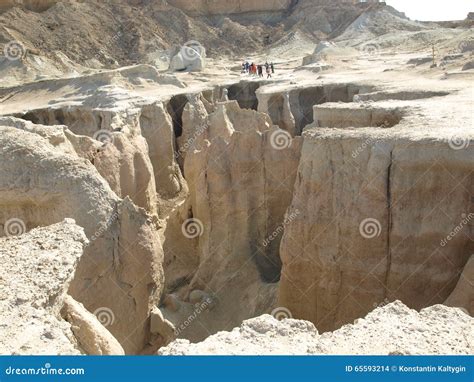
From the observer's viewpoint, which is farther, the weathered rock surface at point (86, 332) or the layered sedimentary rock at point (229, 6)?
the layered sedimentary rock at point (229, 6)

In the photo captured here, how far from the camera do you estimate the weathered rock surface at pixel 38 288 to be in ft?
13.2

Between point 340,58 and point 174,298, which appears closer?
point 174,298

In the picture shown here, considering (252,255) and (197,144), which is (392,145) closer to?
(252,255)

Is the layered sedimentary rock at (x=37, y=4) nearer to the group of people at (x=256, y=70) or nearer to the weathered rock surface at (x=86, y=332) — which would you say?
the group of people at (x=256, y=70)

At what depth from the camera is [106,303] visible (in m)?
7.02

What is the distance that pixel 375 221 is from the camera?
7.79 metres

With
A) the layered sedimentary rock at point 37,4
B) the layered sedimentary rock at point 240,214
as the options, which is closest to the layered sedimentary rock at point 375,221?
the layered sedimentary rock at point 240,214

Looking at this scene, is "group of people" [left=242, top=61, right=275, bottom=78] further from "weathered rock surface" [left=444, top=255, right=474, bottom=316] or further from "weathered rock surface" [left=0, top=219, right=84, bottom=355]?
"weathered rock surface" [left=0, top=219, right=84, bottom=355]

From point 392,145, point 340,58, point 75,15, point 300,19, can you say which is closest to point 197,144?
point 392,145

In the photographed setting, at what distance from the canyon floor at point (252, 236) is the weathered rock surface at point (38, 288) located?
16mm

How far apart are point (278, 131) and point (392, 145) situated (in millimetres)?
3791

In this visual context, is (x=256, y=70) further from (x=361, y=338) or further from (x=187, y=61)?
(x=361, y=338)

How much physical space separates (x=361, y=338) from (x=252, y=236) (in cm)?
720

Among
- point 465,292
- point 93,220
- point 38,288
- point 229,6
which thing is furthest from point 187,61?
point 38,288
